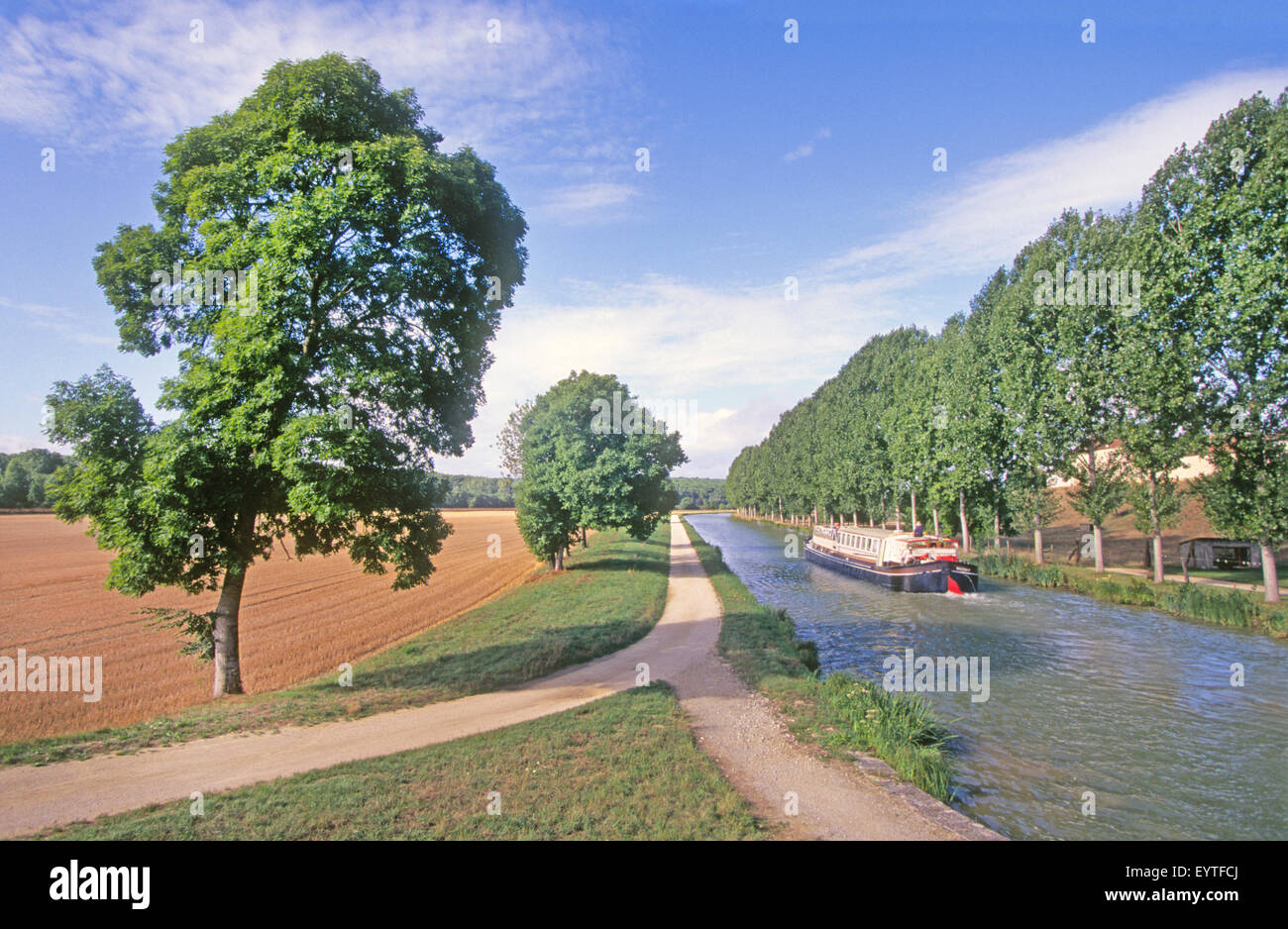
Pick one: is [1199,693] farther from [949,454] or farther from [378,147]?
[949,454]

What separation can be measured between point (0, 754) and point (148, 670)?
883 cm

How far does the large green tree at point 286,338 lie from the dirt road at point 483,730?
3690 mm

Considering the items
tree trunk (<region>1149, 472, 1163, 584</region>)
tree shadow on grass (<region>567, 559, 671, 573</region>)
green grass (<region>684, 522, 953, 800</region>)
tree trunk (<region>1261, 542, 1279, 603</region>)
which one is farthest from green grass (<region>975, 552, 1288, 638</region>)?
tree shadow on grass (<region>567, 559, 671, 573</region>)

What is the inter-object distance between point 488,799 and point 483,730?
3861mm

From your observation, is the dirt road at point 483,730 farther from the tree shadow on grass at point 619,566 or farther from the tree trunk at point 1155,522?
the tree trunk at point 1155,522

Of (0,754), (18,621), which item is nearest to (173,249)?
(0,754)

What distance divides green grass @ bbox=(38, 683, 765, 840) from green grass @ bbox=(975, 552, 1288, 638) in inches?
1057

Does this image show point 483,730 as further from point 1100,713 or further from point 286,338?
point 1100,713

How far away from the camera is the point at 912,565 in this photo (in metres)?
37.1

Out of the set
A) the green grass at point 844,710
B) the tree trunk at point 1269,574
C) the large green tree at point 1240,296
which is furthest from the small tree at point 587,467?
the tree trunk at point 1269,574

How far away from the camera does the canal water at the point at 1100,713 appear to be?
11.0 metres

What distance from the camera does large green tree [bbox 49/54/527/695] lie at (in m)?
12.6
